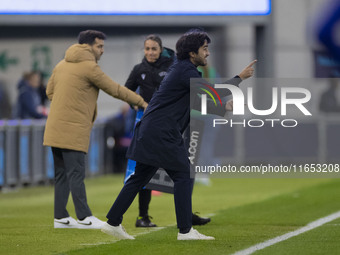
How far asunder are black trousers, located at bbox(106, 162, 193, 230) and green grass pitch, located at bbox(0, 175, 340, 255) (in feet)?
0.64

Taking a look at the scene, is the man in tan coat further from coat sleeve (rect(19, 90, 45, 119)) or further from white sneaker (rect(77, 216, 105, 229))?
coat sleeve (rect(19, 90, 45, 119))

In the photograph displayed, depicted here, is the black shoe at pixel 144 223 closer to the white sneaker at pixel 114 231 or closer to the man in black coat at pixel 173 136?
the white sneaker at pixel 114 231

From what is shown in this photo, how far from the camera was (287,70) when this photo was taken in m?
25.2

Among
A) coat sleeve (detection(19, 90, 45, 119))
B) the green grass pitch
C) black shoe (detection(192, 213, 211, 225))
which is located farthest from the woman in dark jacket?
coat sleeve (detection(19, 90, 45, 119))

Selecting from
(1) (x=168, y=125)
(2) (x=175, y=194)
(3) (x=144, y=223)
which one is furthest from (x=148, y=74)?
(2) (x=175, y=194)

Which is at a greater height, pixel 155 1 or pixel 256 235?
pixel 155 1

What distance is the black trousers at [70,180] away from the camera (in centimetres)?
864

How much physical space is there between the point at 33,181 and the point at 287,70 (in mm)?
11047

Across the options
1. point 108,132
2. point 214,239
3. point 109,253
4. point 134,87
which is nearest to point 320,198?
point 134,87

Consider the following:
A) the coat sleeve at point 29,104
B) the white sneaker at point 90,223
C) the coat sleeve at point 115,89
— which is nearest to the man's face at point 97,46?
the coat sleeve at point 115,89

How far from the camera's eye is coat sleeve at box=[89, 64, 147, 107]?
8.34 metres

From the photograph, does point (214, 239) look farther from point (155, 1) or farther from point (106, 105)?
point (106, 105)

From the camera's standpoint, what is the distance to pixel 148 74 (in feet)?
29.7

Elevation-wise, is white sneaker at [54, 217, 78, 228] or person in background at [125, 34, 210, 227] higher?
person in background at [125, 34, 210, 227]
